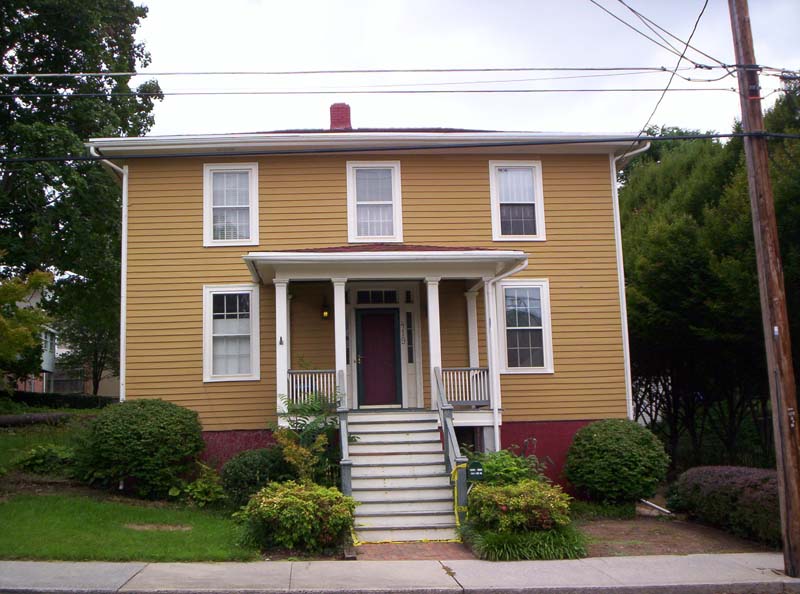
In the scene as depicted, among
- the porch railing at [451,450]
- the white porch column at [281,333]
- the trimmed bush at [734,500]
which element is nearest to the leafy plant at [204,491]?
the white porch column at [281,333]

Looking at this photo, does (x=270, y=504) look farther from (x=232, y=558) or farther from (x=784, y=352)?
(x=784, y=352)

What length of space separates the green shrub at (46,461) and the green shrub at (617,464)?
9.02 m

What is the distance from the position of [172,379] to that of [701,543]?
9431 millimetres

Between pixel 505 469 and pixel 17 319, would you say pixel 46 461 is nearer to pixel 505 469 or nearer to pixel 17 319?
pixel 17 319

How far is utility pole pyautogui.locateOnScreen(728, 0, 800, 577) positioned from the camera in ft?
30.2

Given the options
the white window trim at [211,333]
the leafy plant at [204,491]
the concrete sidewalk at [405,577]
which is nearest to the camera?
the concrete sidewalk at [405,577]

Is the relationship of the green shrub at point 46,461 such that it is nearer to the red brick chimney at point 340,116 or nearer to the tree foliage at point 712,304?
the red brick chimney at point 340,116

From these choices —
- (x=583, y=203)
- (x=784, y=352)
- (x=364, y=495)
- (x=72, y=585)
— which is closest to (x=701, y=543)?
(x=784, y=352)

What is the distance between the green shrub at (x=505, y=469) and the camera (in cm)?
1166

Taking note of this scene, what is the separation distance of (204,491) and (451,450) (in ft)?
14.0

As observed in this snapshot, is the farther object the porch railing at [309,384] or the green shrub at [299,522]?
the porch railing at [309,384]

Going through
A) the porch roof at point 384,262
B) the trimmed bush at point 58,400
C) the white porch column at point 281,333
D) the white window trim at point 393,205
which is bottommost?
the trimmed bush at point 58,400

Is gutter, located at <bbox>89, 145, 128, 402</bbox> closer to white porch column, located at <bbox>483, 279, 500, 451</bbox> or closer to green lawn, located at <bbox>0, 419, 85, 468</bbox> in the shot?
green lawn, located at <bbox>0, 419, 85, 468</bbox>

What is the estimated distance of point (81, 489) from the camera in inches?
524
